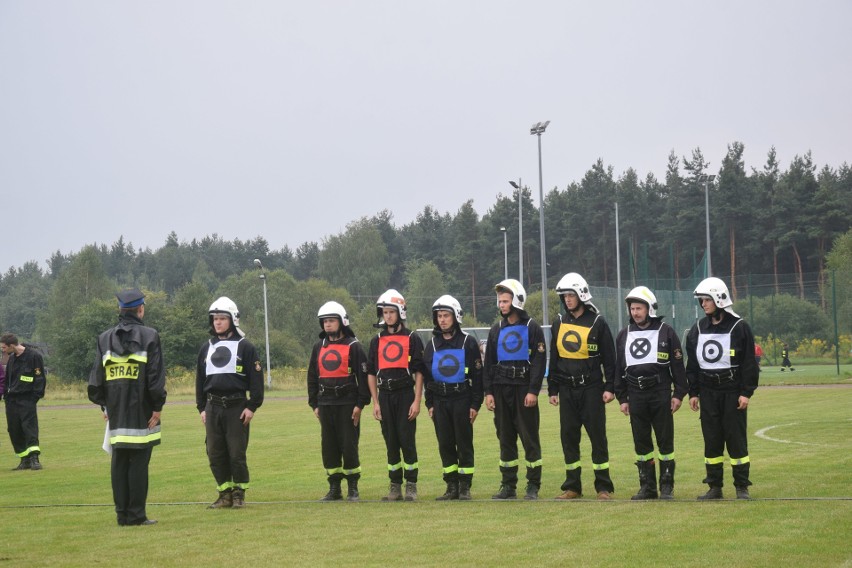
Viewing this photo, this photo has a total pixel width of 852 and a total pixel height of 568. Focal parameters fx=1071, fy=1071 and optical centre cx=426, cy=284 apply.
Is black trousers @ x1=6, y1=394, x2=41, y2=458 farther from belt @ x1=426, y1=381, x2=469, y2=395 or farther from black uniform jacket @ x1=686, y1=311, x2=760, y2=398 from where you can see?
black uniform jacket @ x1=686, y1=311, x2=760, y2=398

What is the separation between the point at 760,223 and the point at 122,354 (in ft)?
256

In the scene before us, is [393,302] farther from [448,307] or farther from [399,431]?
[399,431]

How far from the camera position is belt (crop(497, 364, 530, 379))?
12.4 metres

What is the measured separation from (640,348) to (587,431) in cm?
109

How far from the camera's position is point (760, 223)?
83312 mm

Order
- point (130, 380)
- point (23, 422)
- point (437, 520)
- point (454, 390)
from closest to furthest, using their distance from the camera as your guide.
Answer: point (437, 520) < point (130, 380) < point (454, 390) < point (23, 422)

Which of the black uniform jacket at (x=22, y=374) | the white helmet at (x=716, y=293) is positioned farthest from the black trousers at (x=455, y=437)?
the black uniform jacket at (x=22, y=374)

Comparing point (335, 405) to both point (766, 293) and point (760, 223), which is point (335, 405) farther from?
point (760, 223)

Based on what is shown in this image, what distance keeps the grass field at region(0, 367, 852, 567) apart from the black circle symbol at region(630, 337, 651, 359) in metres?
1.60

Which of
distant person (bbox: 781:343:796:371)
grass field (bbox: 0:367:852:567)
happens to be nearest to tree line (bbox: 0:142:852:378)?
distant person (bbox: 781:343:796:371)

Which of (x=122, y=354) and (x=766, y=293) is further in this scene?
(x=766, y=293)

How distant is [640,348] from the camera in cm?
1184

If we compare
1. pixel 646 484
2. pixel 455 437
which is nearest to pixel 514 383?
pixel 455 437

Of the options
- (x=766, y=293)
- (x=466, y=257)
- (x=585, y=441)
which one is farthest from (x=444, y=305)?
(x=466, y=257)
